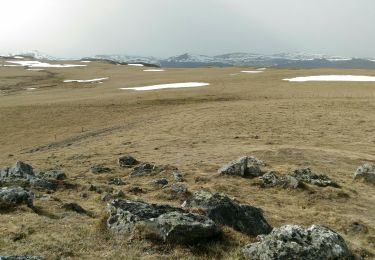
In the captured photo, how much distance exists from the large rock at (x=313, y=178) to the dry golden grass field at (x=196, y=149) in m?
0.71

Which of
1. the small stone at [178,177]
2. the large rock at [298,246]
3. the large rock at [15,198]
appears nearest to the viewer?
the large rock at [298,246]

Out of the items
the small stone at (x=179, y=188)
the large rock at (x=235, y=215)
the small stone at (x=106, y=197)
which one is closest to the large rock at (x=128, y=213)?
the large rock at (x=235, y=215)

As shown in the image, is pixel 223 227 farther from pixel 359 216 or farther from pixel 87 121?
pixel 87 121

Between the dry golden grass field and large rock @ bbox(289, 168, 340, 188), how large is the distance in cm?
71

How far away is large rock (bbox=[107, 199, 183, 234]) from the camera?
13.2 meters

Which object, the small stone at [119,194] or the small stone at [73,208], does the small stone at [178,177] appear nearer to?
the small stone at [119,194]

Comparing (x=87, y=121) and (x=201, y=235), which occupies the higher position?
(x=201, y=235)

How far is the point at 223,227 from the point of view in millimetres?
13906

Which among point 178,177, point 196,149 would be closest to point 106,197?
point 178,177

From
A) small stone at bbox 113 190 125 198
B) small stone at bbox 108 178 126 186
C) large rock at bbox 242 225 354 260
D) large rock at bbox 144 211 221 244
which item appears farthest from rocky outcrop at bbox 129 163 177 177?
large rock at bbox 242 225 354 260

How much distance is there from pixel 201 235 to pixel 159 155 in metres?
17.6

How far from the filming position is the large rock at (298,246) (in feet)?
38.7

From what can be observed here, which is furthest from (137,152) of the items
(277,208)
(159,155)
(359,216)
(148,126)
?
(359,216)

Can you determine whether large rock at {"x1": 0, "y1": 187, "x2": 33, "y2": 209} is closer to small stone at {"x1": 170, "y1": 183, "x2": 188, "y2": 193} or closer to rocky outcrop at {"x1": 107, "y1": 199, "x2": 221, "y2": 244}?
rocky outcrop at {"x1": 107, "y1": 199, "x2": 221, "y2": 244}
